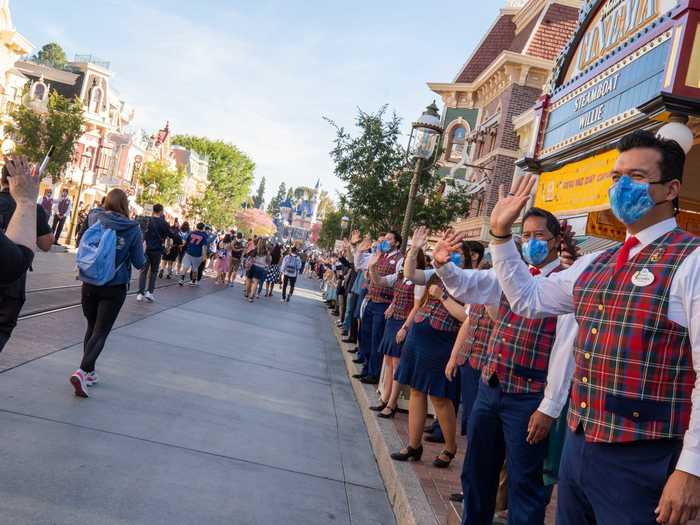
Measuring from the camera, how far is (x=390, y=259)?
920 cm

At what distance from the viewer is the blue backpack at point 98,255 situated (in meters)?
6.40

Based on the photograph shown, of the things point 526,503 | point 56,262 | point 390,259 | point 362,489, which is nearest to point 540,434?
point 526,503

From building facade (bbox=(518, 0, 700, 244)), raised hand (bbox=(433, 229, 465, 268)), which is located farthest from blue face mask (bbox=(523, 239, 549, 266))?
building facade (bbox=(518, 0, 700, 244))

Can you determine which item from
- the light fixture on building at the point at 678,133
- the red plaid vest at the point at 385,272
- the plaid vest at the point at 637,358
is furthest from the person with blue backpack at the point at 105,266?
the plaid vest at the point at 637,358

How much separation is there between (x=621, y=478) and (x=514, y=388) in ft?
4.60

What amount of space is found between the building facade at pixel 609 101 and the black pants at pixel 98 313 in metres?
4.85

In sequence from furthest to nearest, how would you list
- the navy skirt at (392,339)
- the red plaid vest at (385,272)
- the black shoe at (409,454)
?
the red plaid vest at (385,272)
the navy skirt at (392,339)
the black shoe at (409,454)

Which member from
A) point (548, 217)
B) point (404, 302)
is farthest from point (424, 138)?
point (548, 217)

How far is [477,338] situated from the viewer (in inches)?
197

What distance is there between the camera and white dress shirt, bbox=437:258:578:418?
3.63 metres

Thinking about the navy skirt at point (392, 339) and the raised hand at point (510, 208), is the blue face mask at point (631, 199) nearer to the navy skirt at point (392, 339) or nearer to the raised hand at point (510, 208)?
the raised hand at point (510, 208)

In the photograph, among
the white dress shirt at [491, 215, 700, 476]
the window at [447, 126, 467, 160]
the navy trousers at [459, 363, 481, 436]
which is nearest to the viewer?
the white dress shirt at [491, 215, 700, 476]

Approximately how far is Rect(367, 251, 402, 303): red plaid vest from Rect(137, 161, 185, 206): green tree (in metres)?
54.2

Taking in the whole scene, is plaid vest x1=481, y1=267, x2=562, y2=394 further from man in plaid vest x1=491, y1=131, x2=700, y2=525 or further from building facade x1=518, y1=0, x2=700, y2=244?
building facade x1=518, y1=0, x2=700, y2=244
